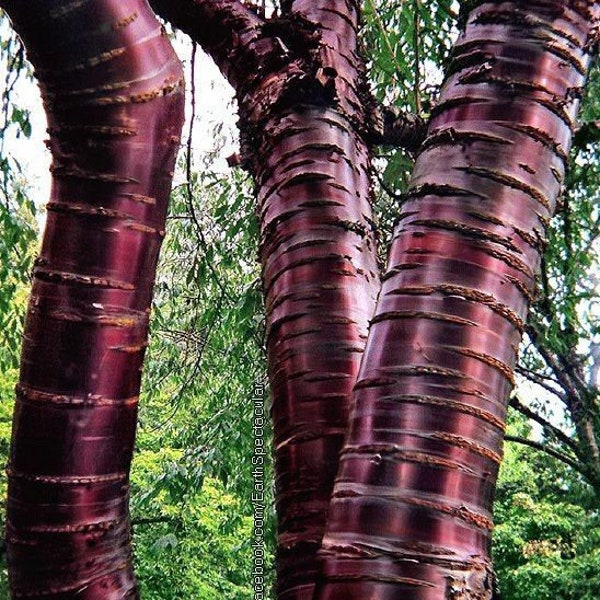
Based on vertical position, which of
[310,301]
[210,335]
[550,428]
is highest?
[550,428]

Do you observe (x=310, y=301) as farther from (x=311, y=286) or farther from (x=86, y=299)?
(x=86, y=299)

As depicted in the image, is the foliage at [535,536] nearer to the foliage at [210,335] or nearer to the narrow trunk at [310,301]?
the foliage at [210,335]

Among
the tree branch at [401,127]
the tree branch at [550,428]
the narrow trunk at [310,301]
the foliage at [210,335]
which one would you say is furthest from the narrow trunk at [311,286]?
the tree branch at [550,428]

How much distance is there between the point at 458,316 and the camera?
831 mm

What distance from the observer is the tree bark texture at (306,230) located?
1104mm

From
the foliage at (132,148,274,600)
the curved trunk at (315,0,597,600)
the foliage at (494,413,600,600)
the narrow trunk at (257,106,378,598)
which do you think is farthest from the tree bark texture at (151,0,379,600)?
the foliage at (494,413,600,600)

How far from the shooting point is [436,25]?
2.66m

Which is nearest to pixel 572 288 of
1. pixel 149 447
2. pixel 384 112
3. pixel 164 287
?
pixel 384 112

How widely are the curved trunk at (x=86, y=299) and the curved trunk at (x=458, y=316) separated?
0.99 feet

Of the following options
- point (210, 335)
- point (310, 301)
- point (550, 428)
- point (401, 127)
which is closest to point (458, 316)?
point (310, 301)

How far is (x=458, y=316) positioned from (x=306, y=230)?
448mm

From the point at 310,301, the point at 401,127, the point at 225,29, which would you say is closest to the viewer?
the point at 310,301

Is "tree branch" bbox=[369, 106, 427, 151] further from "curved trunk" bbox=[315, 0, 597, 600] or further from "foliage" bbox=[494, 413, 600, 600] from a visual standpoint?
"foliage" bbox=[494, 413, 600, 600]

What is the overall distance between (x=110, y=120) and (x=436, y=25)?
6.45ft
